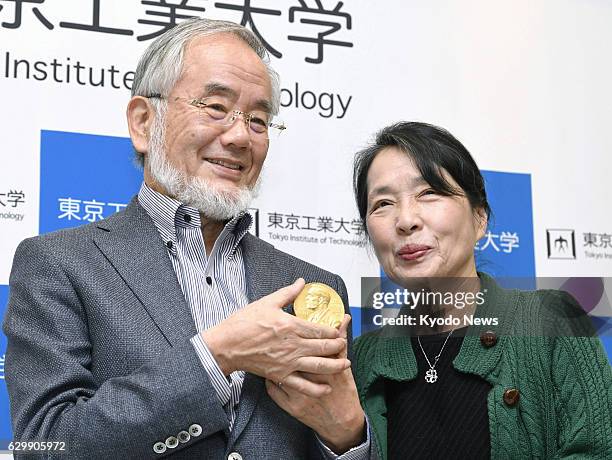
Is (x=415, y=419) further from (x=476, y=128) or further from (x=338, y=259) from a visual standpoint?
(x=476, y=128)

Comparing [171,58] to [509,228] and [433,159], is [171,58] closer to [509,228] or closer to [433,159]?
[433,159]

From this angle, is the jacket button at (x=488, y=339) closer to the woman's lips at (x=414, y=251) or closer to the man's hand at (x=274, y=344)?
the woman's lips at (x=414, y=251)

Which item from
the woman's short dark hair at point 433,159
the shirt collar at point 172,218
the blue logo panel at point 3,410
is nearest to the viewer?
the shirt collar at point 172,218

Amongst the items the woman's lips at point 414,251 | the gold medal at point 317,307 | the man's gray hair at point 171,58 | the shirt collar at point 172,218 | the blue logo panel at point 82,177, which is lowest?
the gold medal at point 317,307

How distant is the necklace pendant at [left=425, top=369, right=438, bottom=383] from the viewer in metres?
1.85

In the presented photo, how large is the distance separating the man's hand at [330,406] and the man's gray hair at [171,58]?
25.9 inches

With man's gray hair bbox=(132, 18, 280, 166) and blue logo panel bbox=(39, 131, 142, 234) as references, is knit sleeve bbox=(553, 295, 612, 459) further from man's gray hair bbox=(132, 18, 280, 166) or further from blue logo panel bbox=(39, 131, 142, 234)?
blue logo panel bbox=(39, 131, 142, 234)

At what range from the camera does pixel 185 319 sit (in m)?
1.55

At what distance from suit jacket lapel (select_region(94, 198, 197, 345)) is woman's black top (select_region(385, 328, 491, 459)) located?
522mm

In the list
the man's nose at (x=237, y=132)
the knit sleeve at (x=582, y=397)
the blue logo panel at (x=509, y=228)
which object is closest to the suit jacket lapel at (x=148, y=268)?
the man's nose at (x=237, y=132)

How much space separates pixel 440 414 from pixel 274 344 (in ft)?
1.69

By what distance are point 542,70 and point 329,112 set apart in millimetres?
729

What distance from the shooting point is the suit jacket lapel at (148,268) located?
5.05ft

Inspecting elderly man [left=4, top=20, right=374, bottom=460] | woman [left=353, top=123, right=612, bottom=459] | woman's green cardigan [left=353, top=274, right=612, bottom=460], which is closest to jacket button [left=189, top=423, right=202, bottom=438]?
elderly man [left=4, top=20, right=374, bottom=460]
